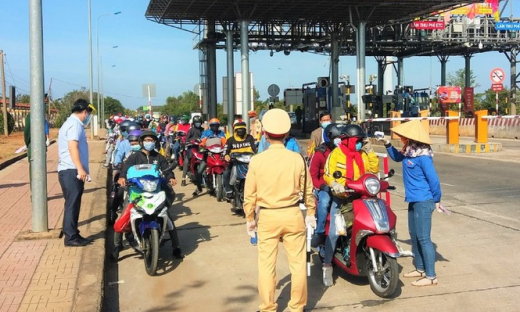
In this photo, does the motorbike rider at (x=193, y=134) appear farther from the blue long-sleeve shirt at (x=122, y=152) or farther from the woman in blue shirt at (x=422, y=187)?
the woman in blue shirt at (x=422, y=187)

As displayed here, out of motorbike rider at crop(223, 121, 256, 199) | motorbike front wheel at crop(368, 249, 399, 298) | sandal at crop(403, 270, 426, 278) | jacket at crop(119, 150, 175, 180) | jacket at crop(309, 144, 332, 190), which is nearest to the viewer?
motorbike front wheel at crop(368, 249, 399, 298)

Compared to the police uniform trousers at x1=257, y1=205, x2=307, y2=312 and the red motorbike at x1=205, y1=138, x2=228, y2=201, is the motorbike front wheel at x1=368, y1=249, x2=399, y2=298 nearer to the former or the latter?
the police uniform trousers at x1=257, y1=205, x2=307, y2=312

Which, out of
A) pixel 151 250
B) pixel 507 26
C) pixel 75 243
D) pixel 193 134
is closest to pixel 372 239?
pixel 151 250

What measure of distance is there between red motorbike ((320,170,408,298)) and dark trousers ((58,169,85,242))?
3.22 m

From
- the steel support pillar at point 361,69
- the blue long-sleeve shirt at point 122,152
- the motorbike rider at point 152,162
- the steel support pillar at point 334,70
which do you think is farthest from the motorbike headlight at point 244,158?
the steel support pillar at point 334,70

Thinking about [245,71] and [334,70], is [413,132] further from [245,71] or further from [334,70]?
[334,70]

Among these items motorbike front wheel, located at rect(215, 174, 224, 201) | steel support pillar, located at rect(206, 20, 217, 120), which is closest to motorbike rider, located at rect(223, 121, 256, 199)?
motorbike front wheel, located at rect(215, 174, 224, 201)

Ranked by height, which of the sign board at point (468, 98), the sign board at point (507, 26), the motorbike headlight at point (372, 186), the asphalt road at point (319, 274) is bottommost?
the asphalt road at point (319, 274)

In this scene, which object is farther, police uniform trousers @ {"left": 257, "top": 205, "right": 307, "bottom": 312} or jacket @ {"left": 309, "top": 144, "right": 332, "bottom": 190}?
jacket @ {"left": 309, "top": 144, "right": 332, "bottom": 190}

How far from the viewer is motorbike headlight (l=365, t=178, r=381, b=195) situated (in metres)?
5.27

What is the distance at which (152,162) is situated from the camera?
7.19m

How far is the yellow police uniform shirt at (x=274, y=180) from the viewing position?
4.33m

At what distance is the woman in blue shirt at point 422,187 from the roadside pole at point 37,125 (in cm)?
440

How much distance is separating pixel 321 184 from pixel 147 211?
6.33ft
